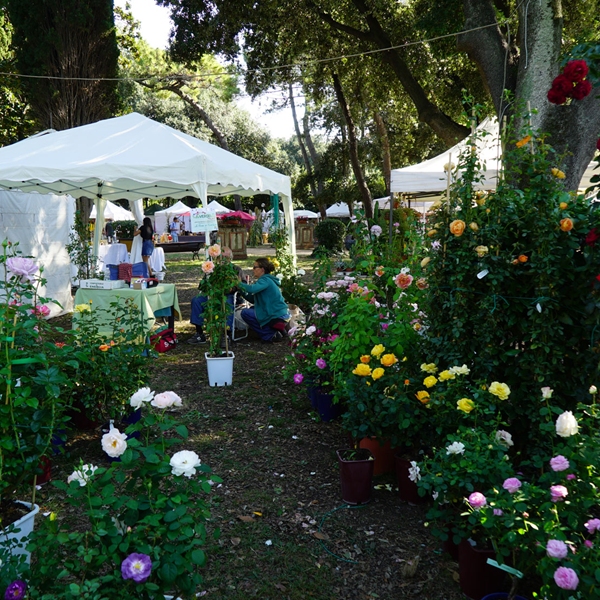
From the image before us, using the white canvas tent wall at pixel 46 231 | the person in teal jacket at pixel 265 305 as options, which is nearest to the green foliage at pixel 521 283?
the person in teal jacket at pixel 265 305

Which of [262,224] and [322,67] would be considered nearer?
[322,67]

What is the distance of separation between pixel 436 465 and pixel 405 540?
641 millimetres

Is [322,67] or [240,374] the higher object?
[322,67]

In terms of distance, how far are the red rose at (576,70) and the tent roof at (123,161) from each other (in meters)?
5.13

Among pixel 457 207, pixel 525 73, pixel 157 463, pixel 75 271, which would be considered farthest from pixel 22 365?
pixel 75 271

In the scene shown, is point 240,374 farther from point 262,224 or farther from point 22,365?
point 262,224

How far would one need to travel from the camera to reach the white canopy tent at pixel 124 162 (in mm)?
6695

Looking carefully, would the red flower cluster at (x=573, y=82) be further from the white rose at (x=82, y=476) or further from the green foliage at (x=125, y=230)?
the green foliage at (x=125, y=230)

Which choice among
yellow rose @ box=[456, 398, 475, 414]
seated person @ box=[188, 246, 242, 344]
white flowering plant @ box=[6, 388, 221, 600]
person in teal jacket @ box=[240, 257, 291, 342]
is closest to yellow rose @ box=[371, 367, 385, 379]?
yellow rose @ box=[456, 398, 475, 414]

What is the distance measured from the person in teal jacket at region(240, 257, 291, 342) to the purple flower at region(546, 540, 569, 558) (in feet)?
17.2

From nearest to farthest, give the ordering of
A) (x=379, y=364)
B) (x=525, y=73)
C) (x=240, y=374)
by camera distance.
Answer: (x=379, y=364) → (x=240, y=374) → (x=525, y=73)

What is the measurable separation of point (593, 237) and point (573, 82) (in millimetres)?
702

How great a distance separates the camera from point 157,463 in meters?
1.90

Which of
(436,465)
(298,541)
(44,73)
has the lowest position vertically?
(298,541)
